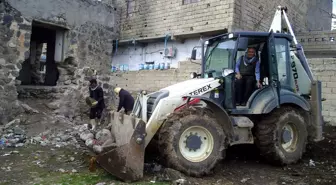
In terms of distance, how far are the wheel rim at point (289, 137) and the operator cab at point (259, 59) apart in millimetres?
653

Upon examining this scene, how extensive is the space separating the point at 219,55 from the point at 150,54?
727cm

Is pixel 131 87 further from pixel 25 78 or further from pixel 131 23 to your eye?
pixel 25 78

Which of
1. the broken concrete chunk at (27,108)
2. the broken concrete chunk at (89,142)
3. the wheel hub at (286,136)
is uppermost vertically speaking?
the broken concrete chunk at (27,108)

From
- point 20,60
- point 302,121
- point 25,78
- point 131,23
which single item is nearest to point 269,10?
point 131,23

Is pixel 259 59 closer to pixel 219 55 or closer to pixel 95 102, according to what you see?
pixel 219 55

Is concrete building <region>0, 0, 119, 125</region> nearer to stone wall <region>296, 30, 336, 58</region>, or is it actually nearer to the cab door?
the cab door

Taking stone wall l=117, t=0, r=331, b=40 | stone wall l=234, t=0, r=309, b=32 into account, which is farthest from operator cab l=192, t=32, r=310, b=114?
stone wall l=234, t=0, r=309, b=32

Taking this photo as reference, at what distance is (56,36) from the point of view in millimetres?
9297

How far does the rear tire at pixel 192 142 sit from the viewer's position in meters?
4.60

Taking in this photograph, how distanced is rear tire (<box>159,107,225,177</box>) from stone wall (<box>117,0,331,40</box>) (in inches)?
231

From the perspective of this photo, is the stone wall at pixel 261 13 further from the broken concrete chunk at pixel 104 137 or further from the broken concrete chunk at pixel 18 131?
the broken concrete chunk at pixel 18 131

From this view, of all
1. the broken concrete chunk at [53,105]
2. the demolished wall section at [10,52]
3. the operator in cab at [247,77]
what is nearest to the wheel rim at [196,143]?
the operator in cab at [247,77]

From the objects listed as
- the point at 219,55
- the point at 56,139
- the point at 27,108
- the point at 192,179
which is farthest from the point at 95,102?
the point at 192,179

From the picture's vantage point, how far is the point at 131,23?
13.9m
